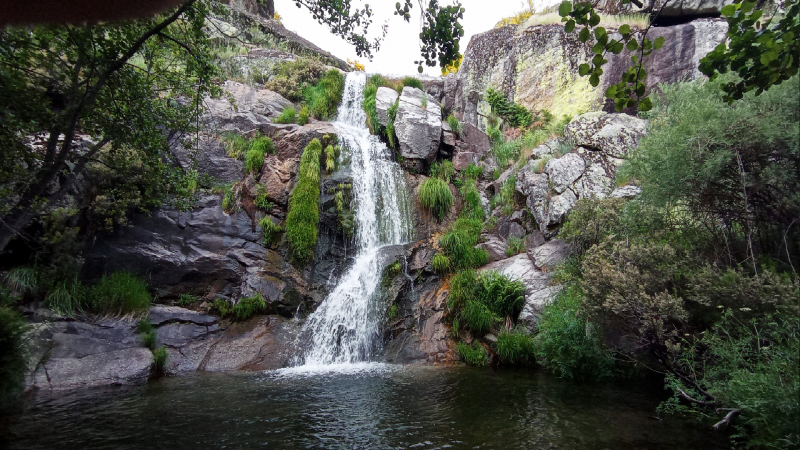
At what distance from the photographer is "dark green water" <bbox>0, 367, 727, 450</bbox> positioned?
413 centimetres

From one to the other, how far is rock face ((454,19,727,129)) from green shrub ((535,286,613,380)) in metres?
8.59

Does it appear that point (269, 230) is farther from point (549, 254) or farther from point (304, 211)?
point (549, 254)

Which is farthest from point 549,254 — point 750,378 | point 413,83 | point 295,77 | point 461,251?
point 295,77

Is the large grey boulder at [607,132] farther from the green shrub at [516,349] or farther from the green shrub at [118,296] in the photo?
the green shrub at [118,296]

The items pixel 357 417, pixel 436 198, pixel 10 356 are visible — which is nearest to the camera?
pixel 10 356

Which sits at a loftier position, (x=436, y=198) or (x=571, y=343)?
(x=436, y=198)

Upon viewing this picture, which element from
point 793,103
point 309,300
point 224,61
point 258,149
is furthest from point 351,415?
point 224,61

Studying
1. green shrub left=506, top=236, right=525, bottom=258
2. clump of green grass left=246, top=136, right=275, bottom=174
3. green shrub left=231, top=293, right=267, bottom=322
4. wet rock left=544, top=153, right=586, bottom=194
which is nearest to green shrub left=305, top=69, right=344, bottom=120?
clump of green grass left=246, top=136, right=275, bottom=174

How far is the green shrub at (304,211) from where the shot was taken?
10.8 m

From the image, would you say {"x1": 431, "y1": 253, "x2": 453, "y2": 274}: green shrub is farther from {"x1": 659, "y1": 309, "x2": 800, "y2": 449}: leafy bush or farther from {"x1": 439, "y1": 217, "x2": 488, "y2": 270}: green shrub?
{"x1": 659, "y1": 309, "x2": 800, "y2": 449}: leafy bush

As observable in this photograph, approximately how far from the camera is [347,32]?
445 cm

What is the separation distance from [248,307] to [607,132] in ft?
35.2

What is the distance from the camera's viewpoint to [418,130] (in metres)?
14.5

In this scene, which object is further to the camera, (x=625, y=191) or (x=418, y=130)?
(x=418, y=130)
